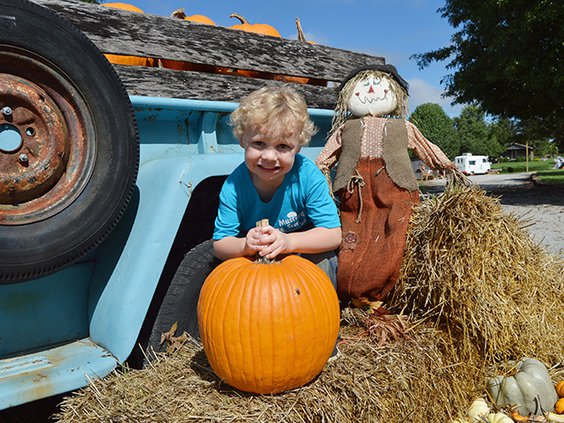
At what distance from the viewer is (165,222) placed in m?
2.14

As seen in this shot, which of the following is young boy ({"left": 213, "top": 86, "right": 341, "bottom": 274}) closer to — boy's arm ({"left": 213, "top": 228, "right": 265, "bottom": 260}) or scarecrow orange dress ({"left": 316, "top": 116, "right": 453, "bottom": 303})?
boy's arm ({"left": 213, "top": 228, "right": 265, "bottom": 260})

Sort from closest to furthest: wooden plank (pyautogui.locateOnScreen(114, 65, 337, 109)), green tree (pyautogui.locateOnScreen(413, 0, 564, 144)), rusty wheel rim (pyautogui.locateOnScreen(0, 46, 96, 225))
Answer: rusty wheel rim (pyautogui.locateOnScreen(0, 46, 96, 225)) < wooden plank (pyautogui.locateOnScreen(114, 65, 337, 109)) < green tree (pyautogui.locateOnScreen(413, 0, 564, 144))

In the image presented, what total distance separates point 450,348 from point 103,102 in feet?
6.48

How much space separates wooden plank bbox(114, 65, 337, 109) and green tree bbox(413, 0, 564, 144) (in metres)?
11.0

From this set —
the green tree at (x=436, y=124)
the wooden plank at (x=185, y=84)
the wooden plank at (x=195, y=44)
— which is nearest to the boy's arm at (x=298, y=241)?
the wooden plank at (x=185, y=84)

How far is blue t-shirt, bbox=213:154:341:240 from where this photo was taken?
220 cm

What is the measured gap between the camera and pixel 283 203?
88.8 inches

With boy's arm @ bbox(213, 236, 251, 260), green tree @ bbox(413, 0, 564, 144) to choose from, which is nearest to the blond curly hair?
boy's arm @ bbox(213, 236, 251, 260)

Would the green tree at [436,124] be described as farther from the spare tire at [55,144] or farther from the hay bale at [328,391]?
the spare tire at [55,144]

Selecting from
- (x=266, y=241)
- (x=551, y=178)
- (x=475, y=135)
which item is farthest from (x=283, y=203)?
(x=475, y=135)

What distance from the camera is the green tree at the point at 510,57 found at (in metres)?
11.8

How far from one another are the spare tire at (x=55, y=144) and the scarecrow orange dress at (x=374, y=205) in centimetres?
122

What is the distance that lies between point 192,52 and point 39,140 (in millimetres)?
1041

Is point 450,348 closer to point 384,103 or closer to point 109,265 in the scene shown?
point 384,103
